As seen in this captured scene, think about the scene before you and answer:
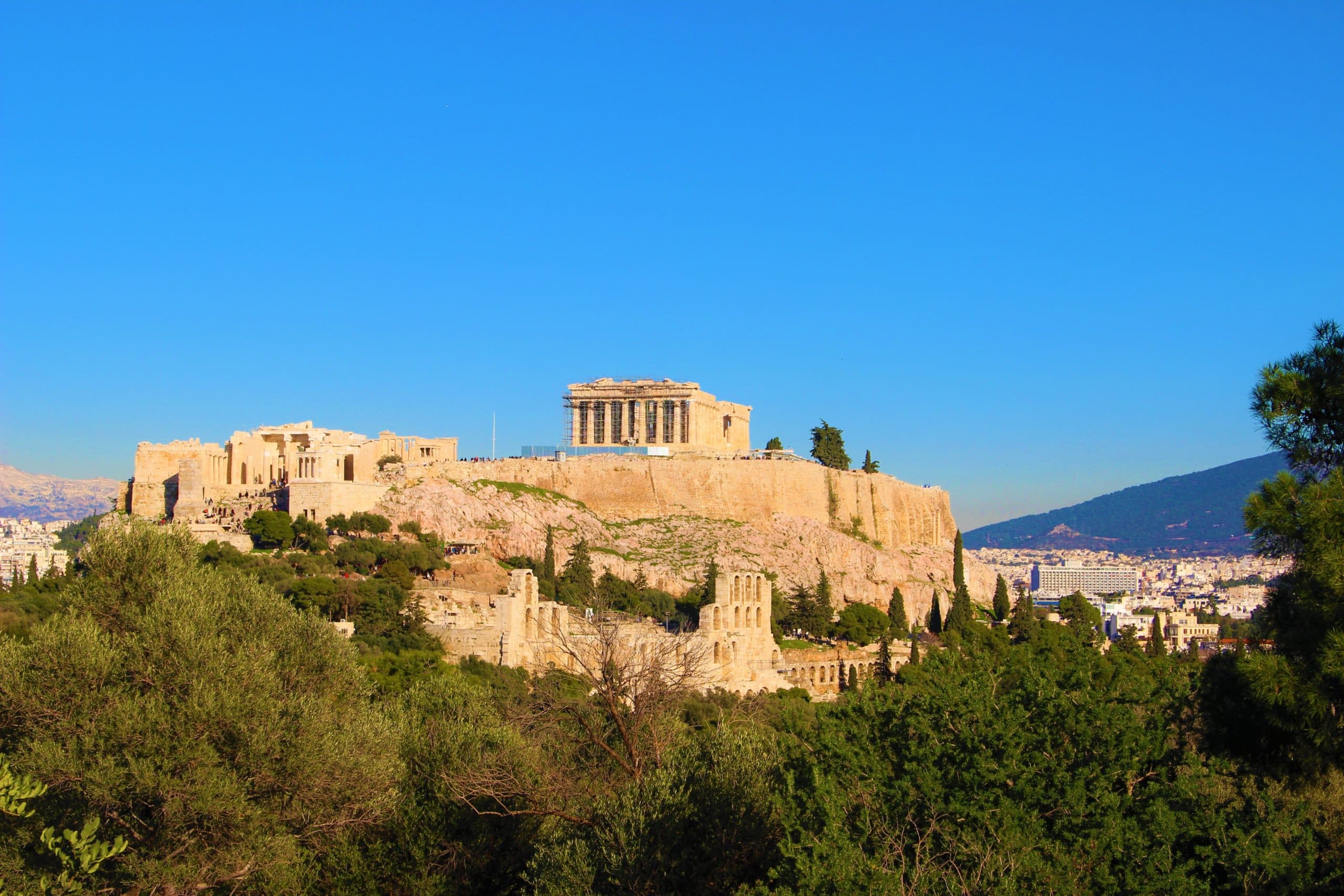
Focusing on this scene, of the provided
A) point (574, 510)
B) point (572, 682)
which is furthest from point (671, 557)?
point (572, 682)

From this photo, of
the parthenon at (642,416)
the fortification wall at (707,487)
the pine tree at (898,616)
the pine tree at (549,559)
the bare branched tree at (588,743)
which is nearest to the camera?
the bare branched tree at (588,743)

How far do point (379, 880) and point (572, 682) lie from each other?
450 inches

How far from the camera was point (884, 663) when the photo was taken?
45.0 metres

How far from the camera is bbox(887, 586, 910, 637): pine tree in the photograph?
55.6 m

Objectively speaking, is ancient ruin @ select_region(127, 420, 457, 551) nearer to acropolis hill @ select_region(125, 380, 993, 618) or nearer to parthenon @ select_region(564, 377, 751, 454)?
acropolis hill @ select_region(125, 380, 993, 618)

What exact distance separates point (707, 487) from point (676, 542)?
5460 millimetres

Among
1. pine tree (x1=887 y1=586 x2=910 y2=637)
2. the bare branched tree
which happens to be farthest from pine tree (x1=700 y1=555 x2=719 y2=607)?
the bare branched tree

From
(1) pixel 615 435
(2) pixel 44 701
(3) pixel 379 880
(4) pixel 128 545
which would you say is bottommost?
(3) pixel 379 880

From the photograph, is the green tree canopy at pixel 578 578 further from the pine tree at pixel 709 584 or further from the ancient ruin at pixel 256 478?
the ancient ruin at pixel 256 478

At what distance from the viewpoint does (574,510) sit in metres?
60.6

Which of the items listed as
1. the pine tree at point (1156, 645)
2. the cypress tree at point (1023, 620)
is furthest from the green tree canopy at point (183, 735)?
the cypress tree at point (1023, 620)

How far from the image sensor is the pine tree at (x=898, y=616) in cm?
5562

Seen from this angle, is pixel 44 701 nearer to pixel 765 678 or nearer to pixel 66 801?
pixel 66 801

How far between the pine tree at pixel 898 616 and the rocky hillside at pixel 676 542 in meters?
3.00
